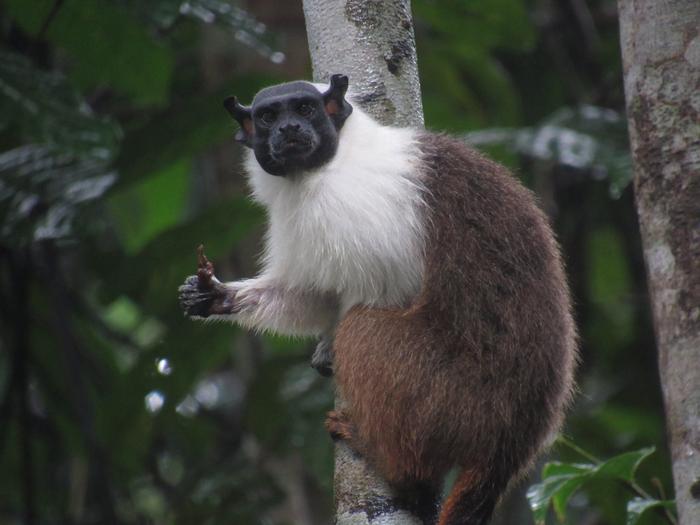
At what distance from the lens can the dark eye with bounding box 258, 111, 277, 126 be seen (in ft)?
13.7

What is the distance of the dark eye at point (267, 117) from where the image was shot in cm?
418

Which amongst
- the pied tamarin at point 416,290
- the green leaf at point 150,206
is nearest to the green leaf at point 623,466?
the pied tamarin at point 416,290

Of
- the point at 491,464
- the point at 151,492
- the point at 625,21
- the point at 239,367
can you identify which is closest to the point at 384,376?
the point at 491,464

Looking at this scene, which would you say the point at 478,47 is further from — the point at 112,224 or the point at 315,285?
→ the point at 315,285

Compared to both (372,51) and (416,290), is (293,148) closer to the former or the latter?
(372,51)

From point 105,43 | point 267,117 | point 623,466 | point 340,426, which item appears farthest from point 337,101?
point 105,43

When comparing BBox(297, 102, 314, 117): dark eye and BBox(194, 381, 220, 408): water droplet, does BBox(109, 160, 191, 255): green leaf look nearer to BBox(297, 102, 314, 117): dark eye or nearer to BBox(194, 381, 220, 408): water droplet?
BBox(194, 381, 220, 408): water droplet

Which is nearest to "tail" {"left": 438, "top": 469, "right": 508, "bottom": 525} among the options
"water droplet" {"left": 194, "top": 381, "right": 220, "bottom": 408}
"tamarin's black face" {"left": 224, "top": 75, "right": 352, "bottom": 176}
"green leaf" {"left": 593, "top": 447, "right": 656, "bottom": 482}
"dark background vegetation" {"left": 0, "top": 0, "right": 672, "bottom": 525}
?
"green leaf" {"left": 593, "top": 447, "right": 656, "bottom": 482}

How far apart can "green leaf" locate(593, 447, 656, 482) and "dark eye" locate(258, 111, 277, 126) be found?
173 centimetres

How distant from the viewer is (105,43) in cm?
573

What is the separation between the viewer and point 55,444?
6.91 metres

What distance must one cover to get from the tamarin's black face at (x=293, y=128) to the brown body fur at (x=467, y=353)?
1.32ft

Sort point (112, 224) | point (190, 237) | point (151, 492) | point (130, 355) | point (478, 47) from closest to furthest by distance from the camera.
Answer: point (190, 237) → point (478, 47) → point (112, 224) → point (151, 492) → point (130, 355)

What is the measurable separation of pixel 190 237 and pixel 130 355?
12.1ft
